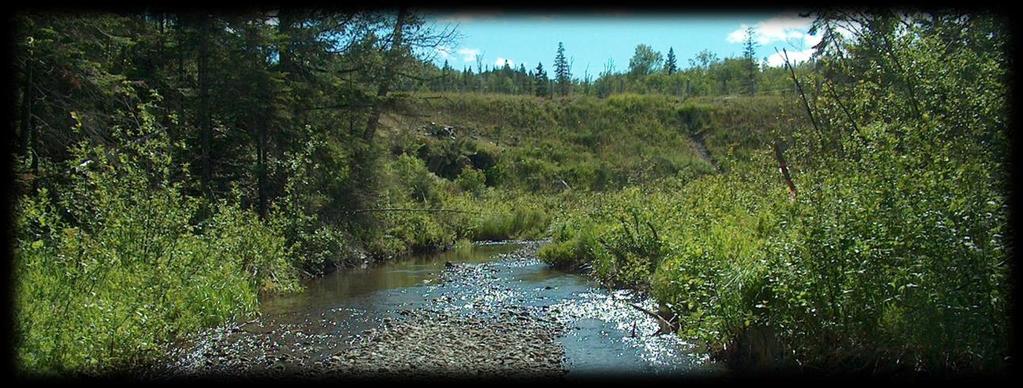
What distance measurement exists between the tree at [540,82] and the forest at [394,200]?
164ft

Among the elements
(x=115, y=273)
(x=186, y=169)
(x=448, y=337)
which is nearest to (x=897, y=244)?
(x=448, y=337)

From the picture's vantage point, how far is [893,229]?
6.74 m

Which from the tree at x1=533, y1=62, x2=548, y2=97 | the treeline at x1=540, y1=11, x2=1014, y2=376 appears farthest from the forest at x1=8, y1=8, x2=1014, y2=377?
the tree at x1=533, y1=62, x2=548, y2=97

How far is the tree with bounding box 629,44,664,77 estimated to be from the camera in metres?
89.9

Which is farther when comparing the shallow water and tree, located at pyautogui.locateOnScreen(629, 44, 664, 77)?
tree, located at pyautogui.locateOnScreen(629, 44, 664, 77)

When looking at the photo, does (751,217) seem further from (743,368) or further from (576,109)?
(576,109)

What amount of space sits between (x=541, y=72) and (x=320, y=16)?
62.7 meters

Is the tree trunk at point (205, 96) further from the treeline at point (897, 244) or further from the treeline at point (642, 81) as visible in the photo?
the treeline at point (642, 81)

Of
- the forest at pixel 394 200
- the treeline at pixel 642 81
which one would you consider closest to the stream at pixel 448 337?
the forest at pixel 394 200

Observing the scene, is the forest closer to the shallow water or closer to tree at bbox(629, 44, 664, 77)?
the shallow water

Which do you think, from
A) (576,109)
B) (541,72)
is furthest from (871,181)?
(541,72)

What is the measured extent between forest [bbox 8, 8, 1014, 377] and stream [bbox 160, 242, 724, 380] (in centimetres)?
50

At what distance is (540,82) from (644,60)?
18640 mm

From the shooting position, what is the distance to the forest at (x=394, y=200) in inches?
265
